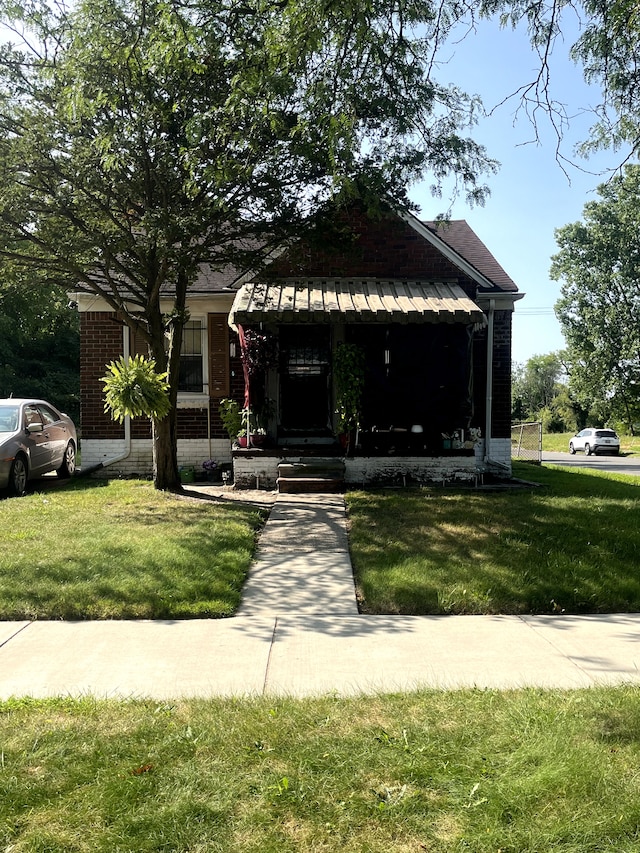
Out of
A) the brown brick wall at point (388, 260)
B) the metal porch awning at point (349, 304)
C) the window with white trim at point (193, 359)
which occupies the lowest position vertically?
the window with white trim at point (193, 359)

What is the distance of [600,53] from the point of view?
22.9 feet

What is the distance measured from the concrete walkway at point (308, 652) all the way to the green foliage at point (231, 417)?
7.45 metres

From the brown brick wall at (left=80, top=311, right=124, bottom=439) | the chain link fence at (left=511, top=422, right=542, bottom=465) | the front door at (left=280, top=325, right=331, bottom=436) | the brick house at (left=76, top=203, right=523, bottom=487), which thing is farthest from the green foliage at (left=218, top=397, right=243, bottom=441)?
the chain link fence at (left=511, top=422, right=542, bottom=465)

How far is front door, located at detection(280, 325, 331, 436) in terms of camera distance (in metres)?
13.6

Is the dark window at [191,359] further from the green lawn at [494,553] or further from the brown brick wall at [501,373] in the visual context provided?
the brown brick wall at [501,373]

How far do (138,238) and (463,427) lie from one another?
6.45 meters

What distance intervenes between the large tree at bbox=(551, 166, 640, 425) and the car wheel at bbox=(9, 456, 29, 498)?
1581 inches

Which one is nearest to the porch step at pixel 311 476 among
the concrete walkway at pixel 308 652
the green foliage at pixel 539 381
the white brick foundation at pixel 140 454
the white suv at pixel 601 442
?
the white brick foundation at pixel 140 454

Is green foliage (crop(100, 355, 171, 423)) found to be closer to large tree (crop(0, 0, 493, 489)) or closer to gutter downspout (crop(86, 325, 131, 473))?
large tree (crop(0, 0, 493, 489))

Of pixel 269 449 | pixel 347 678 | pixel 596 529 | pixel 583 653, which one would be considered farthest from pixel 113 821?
pixel 269 449

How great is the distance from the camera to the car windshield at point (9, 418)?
12079 mm

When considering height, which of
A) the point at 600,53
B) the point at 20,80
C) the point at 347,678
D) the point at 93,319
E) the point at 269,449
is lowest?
the point at 347,678

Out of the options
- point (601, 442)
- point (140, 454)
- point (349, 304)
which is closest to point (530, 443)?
point (349, 304)

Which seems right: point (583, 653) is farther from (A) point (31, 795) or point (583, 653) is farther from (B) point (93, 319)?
(B) point (93, 319)
